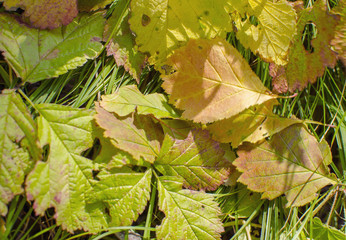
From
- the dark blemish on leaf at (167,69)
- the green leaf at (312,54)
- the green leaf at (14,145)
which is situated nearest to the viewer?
the green leaf at (14,145)

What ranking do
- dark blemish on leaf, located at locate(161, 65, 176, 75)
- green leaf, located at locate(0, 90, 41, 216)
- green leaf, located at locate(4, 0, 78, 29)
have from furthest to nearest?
dark blemish on leaf, located at locate(161, 65, 176, 75) → green leaf, located at locate(4, 0, 78, 29) → green leaf, located at locate(0, 90, 41, 216)

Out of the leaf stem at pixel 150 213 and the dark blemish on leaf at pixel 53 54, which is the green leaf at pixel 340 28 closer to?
the leaf stem at pixel 150 213

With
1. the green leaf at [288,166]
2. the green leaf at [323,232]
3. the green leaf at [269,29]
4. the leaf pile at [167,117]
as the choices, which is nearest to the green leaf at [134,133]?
the leaf pile at [167,117]

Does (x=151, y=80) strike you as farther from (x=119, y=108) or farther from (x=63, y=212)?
(x=63, y=212)

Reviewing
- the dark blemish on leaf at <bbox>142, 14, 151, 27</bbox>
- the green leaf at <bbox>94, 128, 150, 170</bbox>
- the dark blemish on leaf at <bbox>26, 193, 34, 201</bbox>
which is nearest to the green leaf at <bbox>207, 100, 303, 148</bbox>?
the green leaf at <bbox>94, 128, 150, 170</bbox>

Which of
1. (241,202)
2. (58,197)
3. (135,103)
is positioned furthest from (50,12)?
(241,202)

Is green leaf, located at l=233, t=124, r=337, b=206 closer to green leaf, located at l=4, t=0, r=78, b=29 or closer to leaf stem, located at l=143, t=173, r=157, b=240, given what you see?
leaf stem, located at l=143, t=173, r=157, b=240

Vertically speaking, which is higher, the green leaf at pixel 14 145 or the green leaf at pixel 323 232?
the green leaf at pixel 14 145

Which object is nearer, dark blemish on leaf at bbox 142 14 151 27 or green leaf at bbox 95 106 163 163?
green leaf at bbox 95 106 163 163
